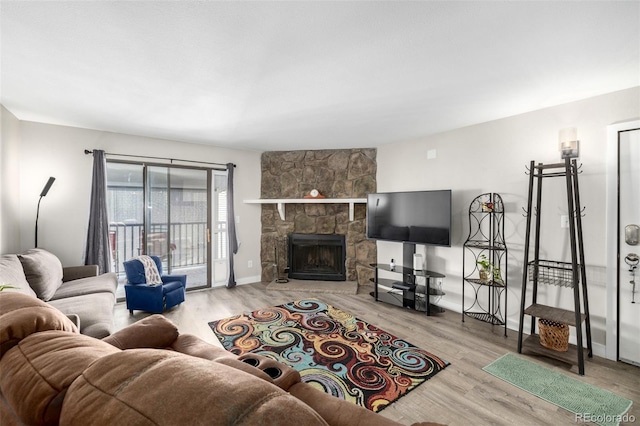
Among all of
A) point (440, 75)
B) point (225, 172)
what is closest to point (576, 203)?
point (440, 75)

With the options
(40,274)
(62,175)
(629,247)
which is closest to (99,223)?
(62,175)

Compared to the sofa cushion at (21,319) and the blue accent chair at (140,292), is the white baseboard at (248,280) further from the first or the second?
the sofa cushion at (21,319)

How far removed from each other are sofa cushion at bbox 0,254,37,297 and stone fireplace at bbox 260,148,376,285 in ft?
10.3

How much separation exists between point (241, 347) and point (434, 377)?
1.74m

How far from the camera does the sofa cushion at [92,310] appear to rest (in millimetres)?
2062

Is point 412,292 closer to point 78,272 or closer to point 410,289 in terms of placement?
point 410,289

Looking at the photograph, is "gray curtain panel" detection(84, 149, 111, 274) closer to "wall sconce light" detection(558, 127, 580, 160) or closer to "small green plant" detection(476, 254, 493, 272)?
"small green plant" detection(476, 254, 493, 272)

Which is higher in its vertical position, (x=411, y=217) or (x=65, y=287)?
(x=411, y=217)

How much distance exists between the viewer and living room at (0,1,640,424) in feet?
8.41

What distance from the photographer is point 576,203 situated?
258cm

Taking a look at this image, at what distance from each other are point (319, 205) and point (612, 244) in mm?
3673

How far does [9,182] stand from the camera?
306 centimetres

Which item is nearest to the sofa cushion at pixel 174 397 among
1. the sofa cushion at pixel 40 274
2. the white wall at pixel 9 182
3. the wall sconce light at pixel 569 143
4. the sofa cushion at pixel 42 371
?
the sofa cushion at pixel 42 371

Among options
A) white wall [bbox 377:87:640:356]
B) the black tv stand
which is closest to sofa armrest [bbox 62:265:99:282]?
the black tv stand
